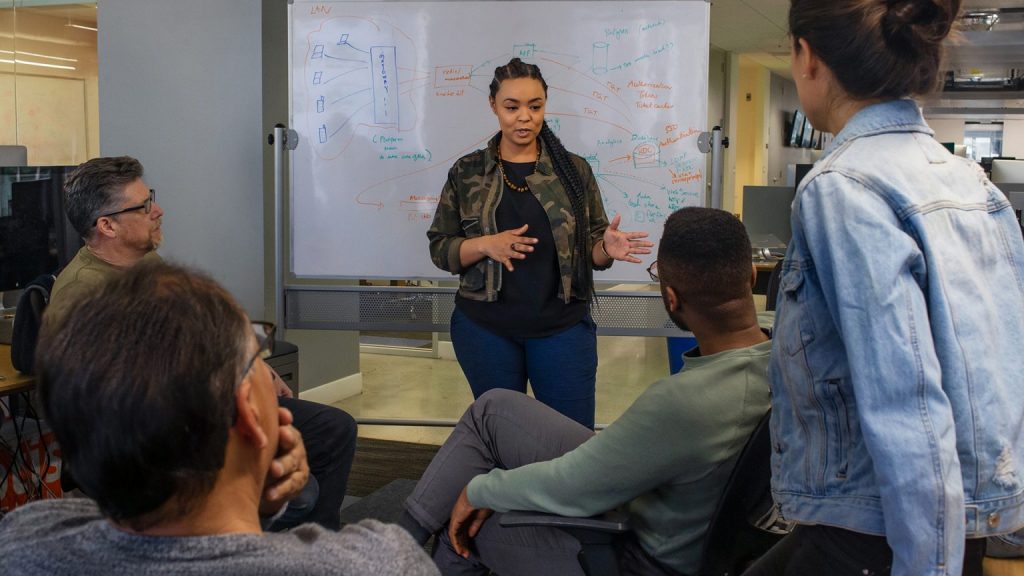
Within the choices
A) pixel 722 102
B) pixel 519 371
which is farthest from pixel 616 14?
pixel 722 102

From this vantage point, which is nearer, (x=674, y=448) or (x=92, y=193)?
(x=674, y=448)

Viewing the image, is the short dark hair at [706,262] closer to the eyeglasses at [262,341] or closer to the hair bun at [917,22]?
the hair bun at [917,22]

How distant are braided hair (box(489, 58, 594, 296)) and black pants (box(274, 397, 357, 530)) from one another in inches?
30.5

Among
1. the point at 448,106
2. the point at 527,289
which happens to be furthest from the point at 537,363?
the point at 448,106

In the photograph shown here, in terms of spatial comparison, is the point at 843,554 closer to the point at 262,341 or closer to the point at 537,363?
the point at 262,341

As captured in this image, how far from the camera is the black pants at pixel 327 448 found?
104 inches

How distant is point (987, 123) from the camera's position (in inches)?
658

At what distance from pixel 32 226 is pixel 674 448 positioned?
210 centimetres

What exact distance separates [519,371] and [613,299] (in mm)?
1136

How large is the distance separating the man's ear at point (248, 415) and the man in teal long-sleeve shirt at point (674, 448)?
84 cm

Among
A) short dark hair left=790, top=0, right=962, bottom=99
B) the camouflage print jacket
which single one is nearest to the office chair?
short dark hair left=790, top=0, right=962, bottom=99

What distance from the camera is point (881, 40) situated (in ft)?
3.83

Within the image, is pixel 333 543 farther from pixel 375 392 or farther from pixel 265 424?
pixel 375 392

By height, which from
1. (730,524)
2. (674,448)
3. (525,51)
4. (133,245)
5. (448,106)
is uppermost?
(525,51)
